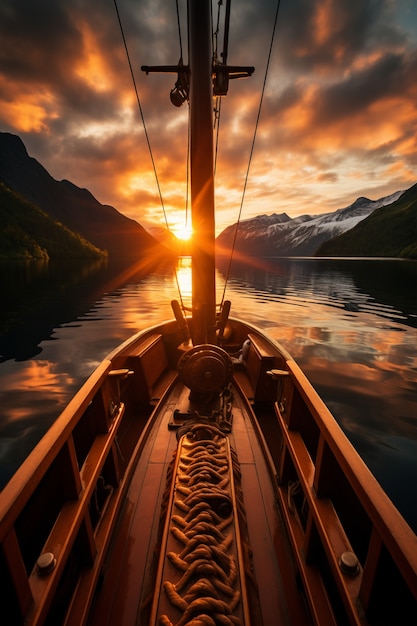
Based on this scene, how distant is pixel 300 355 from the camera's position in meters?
16.3

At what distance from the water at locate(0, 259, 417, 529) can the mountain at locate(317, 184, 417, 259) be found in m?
126

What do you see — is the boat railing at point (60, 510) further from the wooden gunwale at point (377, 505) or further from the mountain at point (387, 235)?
the mountain at point (387, 235)

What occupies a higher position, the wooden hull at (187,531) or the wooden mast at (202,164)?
the wooden mast at (202,164)

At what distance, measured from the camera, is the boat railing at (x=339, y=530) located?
6.89ft

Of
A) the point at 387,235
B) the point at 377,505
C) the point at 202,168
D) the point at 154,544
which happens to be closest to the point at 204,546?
the point at 154,544

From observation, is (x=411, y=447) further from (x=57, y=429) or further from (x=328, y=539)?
(x=57, y=429)

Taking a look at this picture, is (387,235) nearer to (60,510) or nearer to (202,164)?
(202,164)

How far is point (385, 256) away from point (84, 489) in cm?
18286

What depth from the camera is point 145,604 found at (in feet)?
8.86

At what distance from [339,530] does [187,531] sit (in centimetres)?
138

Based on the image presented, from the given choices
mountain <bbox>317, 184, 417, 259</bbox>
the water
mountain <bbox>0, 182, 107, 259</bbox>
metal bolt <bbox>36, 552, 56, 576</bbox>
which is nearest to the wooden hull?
metal bolt <bbox>36, 552, 56, 576</bbox>

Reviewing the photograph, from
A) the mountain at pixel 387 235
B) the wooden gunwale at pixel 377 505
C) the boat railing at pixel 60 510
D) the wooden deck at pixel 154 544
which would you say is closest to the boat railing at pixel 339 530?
the wooden gunwale at pixel 377 505

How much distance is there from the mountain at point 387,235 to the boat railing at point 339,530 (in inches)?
5901

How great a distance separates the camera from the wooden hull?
7.21 feet
